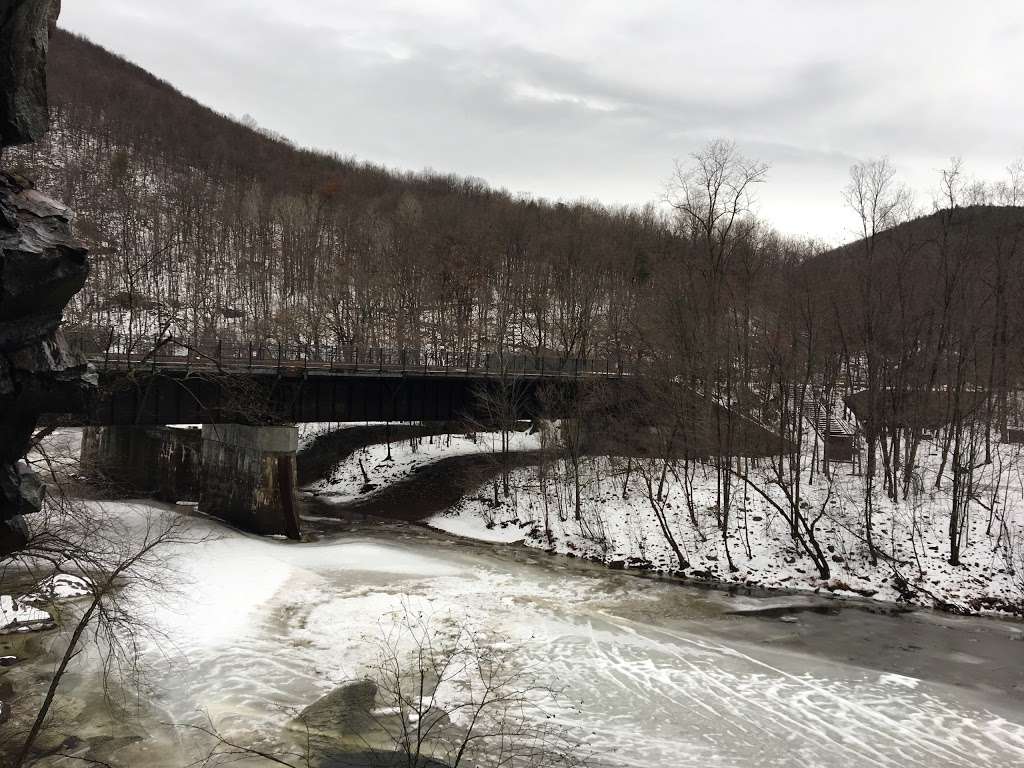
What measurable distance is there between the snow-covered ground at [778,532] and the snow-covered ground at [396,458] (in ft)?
24.9

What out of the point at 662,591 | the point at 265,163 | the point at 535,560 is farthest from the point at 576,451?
the point at 265,163

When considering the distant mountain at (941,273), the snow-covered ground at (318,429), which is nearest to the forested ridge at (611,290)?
the distant mountain at (941,273)

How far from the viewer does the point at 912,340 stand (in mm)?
29469

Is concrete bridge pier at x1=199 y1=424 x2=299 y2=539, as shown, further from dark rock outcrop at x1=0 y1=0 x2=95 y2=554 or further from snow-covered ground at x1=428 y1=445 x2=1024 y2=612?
dark rock outcrop at x1=0 y1=0 x2=95 y2=554

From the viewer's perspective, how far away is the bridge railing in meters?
22.9

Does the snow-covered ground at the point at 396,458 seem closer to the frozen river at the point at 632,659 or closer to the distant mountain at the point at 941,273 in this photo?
the frozen river at the point at 632,659

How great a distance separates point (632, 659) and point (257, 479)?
18785 millimetres

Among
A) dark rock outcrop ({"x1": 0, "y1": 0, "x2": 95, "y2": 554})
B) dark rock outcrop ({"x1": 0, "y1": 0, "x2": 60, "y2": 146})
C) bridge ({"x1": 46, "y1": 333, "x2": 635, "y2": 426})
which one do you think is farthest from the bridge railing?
dark rock outcrop ({"x1": 0, "y1": 0, "x2": 60, "y2": 146})

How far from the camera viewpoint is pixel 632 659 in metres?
16.9

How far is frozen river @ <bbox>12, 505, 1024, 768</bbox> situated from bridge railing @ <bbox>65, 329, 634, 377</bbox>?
7.03m

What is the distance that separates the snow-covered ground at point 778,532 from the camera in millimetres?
23281

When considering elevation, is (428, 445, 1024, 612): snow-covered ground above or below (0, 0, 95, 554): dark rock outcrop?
below

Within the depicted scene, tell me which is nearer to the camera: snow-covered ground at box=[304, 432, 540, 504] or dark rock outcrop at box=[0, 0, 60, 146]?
dark rock outcrop at box=[0, 0, 60, 146]

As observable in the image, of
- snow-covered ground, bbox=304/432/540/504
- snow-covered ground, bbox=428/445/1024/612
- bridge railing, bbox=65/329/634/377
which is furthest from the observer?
snow-covered ground, bbox=304/432/540/504
